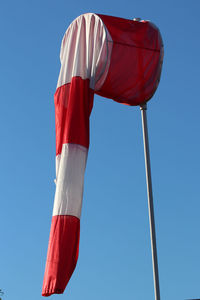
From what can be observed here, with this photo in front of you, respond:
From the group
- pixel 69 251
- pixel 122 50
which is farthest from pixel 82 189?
pixel 122 50

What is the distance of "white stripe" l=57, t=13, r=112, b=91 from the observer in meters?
12.1

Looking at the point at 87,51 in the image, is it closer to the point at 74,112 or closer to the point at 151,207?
the point at 74,112

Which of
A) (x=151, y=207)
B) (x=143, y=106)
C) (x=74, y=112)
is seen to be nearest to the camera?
(x=151, y=207)

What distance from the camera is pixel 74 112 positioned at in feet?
38.1

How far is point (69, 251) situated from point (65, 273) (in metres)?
0.41

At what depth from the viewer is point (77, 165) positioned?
36.7 ft

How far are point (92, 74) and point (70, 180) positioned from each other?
248 centimetres

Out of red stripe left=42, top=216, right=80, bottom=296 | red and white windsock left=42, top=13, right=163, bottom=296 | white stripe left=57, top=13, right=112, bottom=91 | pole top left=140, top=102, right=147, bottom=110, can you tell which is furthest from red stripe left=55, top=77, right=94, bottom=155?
red stripe left=42, top=216, right=80, bottom=296

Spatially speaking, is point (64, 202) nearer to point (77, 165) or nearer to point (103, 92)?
point (77, 165)

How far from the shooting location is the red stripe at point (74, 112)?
450 inches

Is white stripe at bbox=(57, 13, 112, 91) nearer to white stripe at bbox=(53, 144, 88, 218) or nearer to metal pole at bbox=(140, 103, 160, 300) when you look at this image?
metal pole at bbox=(140, 103, 160, 300)

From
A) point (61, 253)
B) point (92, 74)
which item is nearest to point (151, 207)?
point (61, 253)

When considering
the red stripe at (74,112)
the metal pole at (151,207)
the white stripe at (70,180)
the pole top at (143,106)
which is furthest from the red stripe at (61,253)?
the pole top at (143,106)

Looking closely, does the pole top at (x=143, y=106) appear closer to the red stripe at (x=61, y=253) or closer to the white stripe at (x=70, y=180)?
the white stripe at (x=70, y=180)
